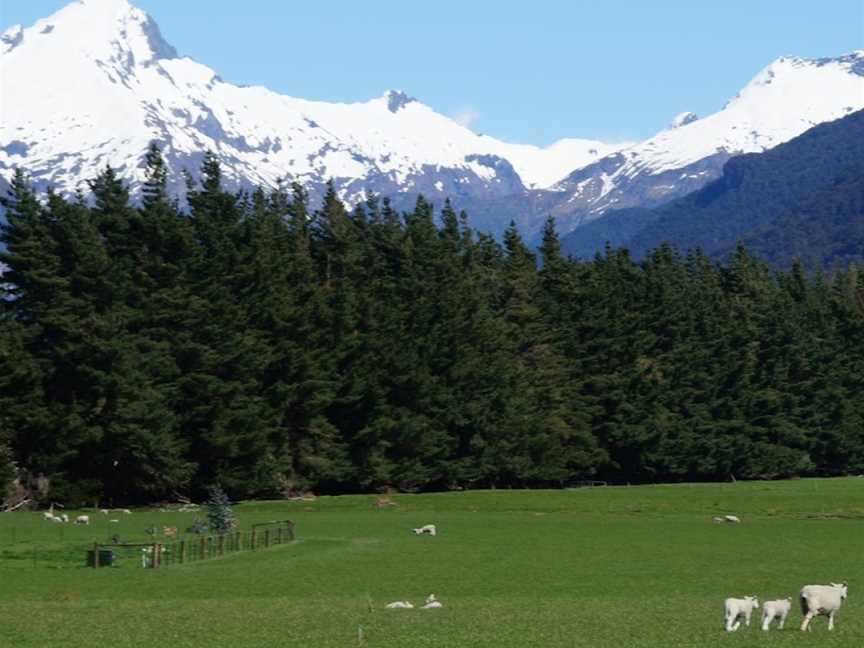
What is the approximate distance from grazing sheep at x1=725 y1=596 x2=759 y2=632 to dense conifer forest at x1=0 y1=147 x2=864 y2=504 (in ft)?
231

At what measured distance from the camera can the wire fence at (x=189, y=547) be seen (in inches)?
2753

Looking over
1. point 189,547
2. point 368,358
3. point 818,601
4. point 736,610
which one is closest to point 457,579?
point 189,547

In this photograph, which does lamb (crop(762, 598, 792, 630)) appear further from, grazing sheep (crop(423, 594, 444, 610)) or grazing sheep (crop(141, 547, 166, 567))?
grazing sheep (crop(141, 547, 166, 567))

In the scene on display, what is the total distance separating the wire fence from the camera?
229 feet

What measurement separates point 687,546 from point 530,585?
22.7 meters

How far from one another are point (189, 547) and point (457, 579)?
1808 cm

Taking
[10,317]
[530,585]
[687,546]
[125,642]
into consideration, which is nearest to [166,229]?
[10,317]

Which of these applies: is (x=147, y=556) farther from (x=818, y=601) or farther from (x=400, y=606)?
(x=818, y=601)

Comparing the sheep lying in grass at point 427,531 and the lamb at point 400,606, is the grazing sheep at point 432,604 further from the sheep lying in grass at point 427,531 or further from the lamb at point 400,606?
the sheep lying in grass at point 427,531

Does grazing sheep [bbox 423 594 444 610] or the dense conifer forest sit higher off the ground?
the dense conifer forest

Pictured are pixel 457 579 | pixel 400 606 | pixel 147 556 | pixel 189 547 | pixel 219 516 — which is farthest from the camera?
pixel 219 516

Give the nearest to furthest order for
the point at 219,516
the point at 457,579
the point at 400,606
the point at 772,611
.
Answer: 1. the point at 772,611
2. the point at 400,606
3. the point at 457,579
4. the point at 219,516

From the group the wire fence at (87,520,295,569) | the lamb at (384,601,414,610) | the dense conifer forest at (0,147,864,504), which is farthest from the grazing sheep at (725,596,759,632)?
the dense conifer forest at (0,147,864,504)

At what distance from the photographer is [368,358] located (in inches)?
5241
